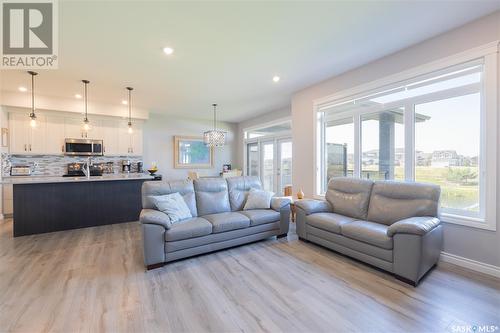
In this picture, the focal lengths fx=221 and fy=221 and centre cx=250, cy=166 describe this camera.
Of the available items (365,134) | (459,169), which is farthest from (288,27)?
(459,169)

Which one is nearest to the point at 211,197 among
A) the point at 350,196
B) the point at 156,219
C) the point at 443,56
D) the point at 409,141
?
the point at 156,219

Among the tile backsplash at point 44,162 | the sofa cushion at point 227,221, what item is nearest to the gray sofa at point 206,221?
the sofa cushion at point 227,221

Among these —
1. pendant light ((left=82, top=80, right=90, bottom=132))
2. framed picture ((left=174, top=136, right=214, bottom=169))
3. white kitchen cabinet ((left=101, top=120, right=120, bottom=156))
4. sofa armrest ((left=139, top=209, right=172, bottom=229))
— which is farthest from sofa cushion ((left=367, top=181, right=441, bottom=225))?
white kitchen cabinet ((left=101, top=120, right=120, bottom=156))

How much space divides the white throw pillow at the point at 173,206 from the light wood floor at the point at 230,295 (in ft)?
1.99

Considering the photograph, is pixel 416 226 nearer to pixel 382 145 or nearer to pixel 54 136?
pixel 382 145

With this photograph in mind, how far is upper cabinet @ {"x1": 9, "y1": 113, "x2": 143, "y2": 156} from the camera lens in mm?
4867

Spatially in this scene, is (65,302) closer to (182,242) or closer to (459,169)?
(182,242)

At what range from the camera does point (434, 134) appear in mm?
2955

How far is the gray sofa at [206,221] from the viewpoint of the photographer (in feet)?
8.68

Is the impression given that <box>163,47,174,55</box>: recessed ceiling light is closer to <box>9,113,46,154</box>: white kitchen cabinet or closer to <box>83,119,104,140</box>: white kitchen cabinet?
<box>83,119,104,140</box>: white kitchen cabinet

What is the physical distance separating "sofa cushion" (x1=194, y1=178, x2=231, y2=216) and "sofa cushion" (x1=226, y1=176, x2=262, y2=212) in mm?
92

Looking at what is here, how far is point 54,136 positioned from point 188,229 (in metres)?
4.72

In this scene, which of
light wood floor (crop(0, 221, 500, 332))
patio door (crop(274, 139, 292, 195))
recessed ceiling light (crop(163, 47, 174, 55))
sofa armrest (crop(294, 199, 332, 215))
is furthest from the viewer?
patio door (crop(274, 139, 292, 195))

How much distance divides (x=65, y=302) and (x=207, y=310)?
1289 mm
